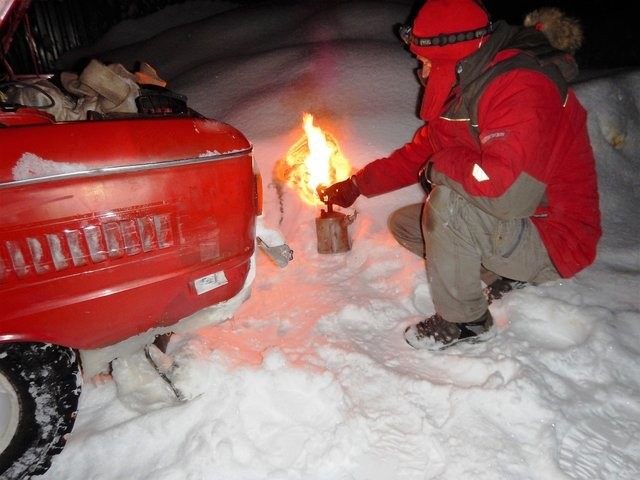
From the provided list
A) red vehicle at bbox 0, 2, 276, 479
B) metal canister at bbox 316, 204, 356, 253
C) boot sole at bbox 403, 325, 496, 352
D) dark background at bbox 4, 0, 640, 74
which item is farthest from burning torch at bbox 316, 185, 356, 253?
dark background at bbox 4, 0, 640, 74

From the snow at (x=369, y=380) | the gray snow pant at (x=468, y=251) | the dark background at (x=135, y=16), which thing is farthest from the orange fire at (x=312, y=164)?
the dark background at (x=135, y=16)

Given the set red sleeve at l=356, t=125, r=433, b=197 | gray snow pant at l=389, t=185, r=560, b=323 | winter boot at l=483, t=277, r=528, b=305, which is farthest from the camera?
red sleeve at l=356, t=125, r=433, b=197

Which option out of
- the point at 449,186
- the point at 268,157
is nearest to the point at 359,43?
the point at 268,157

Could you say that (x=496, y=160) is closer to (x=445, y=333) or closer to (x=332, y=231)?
(x=445, y=333)

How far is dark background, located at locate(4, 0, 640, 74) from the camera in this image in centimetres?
844

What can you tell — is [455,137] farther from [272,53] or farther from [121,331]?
[272,53]

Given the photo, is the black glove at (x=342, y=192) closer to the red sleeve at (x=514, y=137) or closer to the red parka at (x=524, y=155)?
the red parka at (x=524, y=155)

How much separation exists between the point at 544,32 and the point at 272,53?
341 centimetres

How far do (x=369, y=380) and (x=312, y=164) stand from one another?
1662 mm

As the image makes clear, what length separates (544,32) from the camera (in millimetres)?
2182

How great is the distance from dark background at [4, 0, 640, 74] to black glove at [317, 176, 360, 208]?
6067 mm

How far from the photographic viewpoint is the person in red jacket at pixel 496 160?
184 cm

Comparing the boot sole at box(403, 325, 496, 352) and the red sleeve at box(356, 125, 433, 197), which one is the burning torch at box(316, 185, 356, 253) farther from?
the boot sole at box(403, 325, 496, 352)

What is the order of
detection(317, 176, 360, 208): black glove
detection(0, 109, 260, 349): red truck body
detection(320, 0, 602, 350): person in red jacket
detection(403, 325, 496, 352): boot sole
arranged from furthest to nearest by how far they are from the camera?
detection(317, 176, 360, 208): black glove → detection(403, 325, 496, 352): boot sole → detection(320, 0, 602, 350): person in red jacket → detection(0, 109, 260, 349): red truck body
